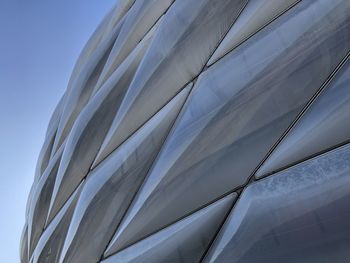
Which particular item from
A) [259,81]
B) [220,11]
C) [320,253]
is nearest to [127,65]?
[220,11]

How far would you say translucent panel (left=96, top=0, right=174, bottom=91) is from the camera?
29.3 feet

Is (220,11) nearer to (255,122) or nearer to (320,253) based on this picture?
(255,122)

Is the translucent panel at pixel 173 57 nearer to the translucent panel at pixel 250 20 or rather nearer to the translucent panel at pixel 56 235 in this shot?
the translucent panel at pixel 250 20

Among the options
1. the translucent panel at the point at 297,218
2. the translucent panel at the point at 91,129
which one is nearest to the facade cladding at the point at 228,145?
the translucent panel at the point at 297,218

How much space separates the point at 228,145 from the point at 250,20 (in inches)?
69.9

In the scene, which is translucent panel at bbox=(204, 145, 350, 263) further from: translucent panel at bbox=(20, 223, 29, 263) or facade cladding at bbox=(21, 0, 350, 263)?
translucent panel at bbox=(20, 223, 29, 263)

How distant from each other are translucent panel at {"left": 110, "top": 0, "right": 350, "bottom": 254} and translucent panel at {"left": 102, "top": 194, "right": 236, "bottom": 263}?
12 centimetres

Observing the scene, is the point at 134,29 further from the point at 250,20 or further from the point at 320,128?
the point at 320,128

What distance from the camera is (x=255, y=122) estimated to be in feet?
14.2

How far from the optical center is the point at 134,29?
382 inches

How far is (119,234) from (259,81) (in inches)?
120

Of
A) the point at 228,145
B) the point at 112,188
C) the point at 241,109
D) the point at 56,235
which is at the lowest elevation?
the point at 228,145

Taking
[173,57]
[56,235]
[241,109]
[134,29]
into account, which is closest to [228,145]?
[241,109]

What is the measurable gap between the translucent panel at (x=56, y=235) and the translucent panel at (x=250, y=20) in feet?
15.6
